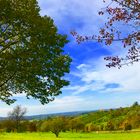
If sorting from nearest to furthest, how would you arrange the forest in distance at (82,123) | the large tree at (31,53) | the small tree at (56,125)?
the large tree at (31,53)
the small tree at (56,125)
the forest in distance at (82,123)

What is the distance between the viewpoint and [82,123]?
437 feet

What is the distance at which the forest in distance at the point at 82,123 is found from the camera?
11769 centimetres

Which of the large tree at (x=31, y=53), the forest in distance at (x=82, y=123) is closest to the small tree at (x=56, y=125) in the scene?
the forest in distance at (x=82, y=123)

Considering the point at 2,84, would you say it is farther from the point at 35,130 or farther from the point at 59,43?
the point at 35,130

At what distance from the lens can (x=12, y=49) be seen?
132 feet

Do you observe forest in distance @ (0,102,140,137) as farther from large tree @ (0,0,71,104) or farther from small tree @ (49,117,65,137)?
large tree @ (0,0,71,104)

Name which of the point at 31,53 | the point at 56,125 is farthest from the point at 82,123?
the point at 31,53

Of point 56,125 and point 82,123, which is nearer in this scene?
point 56,125

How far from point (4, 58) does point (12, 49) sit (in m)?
1.93

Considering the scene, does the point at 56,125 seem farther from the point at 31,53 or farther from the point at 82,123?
the point at 31,53

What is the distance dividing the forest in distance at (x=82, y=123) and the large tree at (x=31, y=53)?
66.3m

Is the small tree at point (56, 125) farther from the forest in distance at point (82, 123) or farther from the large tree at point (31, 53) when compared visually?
the large tree at point (31, 53)

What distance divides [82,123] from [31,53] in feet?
315

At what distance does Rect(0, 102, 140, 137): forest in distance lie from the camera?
117688mm
